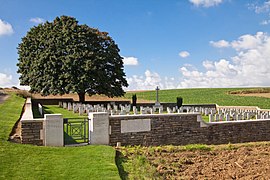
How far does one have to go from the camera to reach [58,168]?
671cm

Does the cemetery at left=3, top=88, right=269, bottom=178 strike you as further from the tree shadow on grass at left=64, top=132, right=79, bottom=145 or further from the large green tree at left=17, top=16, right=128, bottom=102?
the large green tree at left=17, top=16, right=128, bottom=102

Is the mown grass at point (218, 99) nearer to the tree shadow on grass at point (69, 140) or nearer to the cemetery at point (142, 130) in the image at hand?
the cemetery at point (142, 130)

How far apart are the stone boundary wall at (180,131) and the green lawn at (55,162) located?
151 centimetres

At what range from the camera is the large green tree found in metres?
26.1

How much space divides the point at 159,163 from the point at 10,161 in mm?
3631

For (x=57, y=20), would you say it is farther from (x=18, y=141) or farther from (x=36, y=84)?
(x=18, y=141)

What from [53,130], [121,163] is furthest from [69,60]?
[121,163]

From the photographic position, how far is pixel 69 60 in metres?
25.9

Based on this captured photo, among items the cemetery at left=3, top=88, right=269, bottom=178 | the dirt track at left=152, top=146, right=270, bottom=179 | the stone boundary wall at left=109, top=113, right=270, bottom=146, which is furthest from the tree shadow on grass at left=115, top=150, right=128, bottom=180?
the stone boundary wall at left=109, top=113, right=270, bottom=146

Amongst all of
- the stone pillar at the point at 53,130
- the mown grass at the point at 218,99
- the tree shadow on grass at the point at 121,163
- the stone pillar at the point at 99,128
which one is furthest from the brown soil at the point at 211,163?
the mown grass at the point at 218,99

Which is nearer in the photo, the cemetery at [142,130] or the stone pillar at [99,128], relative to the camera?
the cemetery at [142,130]

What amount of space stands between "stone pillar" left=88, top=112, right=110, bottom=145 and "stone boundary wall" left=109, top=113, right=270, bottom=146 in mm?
236

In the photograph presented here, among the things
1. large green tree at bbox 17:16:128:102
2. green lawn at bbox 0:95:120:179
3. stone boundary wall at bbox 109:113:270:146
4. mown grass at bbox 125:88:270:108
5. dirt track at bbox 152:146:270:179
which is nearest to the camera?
green lawn at bbox 0:95:120:179

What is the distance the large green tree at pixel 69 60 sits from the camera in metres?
26.1
